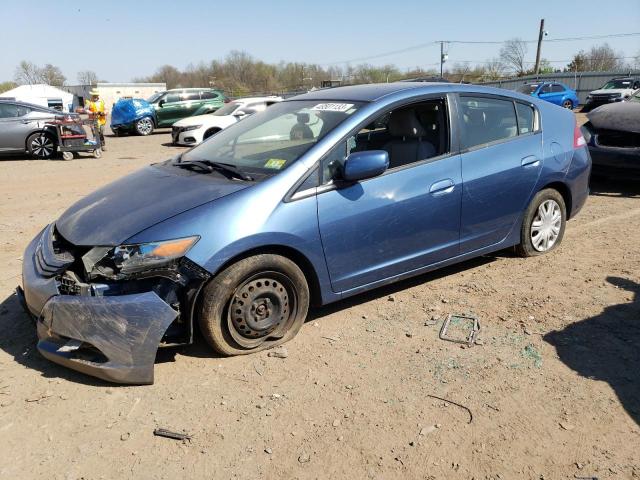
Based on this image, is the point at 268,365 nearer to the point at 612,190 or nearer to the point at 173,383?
the point at 173,383

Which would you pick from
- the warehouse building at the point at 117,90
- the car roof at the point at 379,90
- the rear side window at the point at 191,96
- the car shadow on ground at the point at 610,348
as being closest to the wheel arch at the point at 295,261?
the car roof at the point at 379,90

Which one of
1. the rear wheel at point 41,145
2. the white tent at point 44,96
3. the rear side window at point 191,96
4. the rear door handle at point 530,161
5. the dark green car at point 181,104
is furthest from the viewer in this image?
the white tent at point 44,96

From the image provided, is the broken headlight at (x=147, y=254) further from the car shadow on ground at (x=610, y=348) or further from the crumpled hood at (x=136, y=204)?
the car shadow on ground at (x=610, y=348)

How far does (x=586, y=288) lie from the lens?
14.5ft

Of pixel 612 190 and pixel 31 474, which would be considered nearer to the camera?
pixel 31 474

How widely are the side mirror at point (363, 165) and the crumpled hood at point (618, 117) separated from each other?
17.5ft

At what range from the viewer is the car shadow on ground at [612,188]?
7.85 m

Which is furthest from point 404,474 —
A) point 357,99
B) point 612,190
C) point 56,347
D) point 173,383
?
point 612,190

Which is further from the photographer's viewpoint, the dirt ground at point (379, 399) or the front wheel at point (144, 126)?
the front wheel at point (144, 126)

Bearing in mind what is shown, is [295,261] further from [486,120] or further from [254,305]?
[486,120]

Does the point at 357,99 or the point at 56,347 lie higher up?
the point at 357,99

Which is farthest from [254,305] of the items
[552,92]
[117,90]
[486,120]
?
[117,90]

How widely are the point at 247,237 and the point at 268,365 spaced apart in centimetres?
83

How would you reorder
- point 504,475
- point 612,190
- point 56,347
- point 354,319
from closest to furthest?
point 504,475
point 56,347
point 354,319
point 612,190
